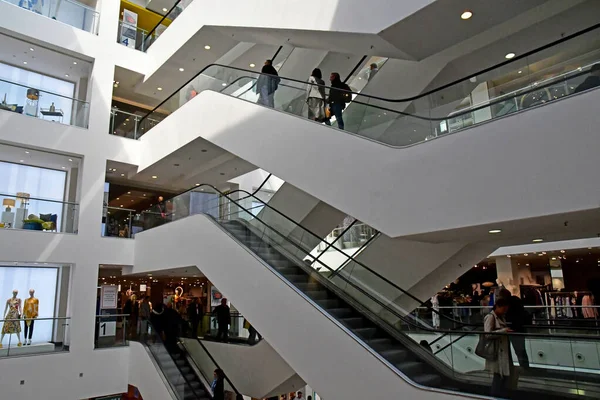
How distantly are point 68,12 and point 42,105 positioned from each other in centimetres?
311

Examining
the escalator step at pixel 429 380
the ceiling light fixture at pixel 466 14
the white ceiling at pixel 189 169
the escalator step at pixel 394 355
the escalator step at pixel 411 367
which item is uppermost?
the ceiling light fixture at pixel 466 14

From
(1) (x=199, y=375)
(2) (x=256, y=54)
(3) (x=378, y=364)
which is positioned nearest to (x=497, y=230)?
(3) (x=378, y=364)

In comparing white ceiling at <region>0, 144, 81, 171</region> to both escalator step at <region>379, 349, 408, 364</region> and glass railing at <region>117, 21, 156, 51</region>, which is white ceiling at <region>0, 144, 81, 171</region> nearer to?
glass railing at <region>117, 21, 156, 51</region>

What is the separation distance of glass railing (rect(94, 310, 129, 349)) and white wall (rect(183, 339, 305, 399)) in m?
1.84

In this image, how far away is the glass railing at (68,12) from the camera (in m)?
12.1

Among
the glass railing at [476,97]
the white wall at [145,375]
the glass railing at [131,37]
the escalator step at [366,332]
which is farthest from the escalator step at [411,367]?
the glass railing at [131,37]

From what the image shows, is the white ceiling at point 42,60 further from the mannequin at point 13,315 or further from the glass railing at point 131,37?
the mannequin at point 13,315

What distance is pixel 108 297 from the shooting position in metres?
12.1

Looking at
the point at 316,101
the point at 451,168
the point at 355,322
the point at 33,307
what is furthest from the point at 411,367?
the point at 33,307

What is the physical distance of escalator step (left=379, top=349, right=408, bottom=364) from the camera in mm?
5847

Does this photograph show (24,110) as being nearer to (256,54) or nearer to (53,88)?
(53,88)

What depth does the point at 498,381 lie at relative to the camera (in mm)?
4812

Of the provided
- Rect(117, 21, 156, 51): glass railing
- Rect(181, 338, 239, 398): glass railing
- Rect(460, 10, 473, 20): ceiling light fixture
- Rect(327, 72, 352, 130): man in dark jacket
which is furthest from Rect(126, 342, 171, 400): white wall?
Rect(460, 10, 473, 20): ceiling light fixture

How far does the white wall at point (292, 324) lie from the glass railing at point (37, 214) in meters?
3.39
